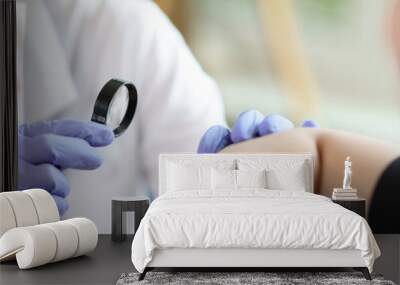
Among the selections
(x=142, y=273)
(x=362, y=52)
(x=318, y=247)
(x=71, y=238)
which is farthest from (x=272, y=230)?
(x=362, y=52)

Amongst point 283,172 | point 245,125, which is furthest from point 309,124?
point 283,172

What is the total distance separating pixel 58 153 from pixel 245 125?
2.02 metres

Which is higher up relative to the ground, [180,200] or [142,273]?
[180,200]

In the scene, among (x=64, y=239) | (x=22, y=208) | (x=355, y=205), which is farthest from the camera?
(x=355, y=205)

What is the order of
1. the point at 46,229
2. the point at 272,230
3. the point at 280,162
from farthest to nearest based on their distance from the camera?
the point at 280,162 < the point at 46,229 < the point at 272,230

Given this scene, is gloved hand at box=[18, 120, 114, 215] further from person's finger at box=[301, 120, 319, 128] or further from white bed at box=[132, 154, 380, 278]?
white bed at box=[132, 154, 380, 278]

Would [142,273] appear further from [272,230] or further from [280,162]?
[280,162]

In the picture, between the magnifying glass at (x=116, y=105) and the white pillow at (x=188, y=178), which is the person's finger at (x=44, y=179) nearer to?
the magnifying glass at (x=116, y=105)

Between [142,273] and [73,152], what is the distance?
2.57 m

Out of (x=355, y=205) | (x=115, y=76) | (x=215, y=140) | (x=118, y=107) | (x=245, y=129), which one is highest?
(x=115, y=76)

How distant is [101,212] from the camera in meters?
6.96

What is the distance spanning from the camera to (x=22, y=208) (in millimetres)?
5324

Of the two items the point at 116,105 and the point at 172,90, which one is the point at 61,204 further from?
the point at 172,90

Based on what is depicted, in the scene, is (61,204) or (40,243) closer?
(40,243)
